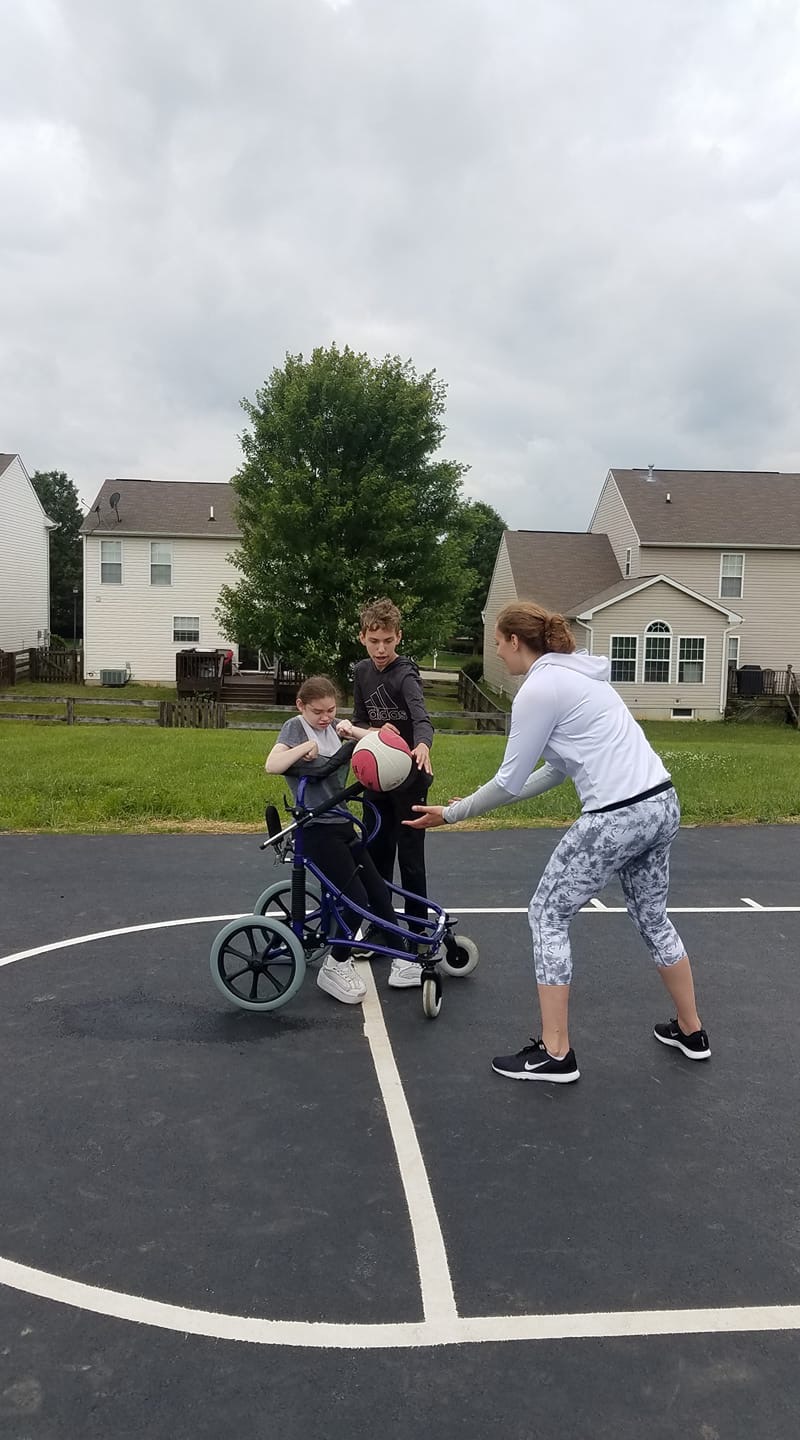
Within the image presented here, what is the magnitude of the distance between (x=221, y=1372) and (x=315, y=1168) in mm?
997

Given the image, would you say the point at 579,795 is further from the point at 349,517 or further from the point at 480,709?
the point at 480,709

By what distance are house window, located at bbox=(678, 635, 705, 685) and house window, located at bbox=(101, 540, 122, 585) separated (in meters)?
20.9

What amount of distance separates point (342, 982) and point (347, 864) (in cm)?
67

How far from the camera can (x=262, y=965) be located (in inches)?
194

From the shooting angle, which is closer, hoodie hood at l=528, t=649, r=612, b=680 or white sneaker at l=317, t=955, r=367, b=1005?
hoodie hood at l=528, t=649, r=612, b=680

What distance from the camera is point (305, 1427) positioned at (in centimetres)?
229

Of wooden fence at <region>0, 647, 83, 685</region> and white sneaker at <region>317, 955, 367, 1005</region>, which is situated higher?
wooden fence at <region>0, 647, 83, 685</region>

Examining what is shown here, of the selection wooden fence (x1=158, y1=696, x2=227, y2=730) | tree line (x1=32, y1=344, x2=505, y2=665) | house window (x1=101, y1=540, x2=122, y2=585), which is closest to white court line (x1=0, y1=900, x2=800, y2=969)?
wooden fence (x1=158, y1=696, x2=227, y2=730)

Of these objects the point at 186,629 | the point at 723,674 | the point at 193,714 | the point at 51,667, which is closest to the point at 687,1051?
the point at 193,714

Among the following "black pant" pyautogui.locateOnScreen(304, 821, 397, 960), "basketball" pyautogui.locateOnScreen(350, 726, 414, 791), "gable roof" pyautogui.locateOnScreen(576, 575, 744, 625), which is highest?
"gable roof" pyautogui.locateOnScreen(576, 575, 744, 625)

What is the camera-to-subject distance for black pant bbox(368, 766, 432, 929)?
538 cm

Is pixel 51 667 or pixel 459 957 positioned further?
pixel 51 667

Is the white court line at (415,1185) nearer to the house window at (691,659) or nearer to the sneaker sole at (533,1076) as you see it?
the sneaker sole at (533,1076)

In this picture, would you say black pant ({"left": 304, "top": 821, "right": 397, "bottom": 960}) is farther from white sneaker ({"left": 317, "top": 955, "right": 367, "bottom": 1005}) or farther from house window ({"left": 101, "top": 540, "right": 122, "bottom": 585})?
house window ({"left": 101, "top": 540, "right": 122, "bottom": 585})
